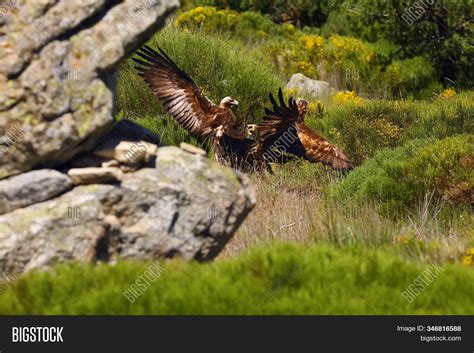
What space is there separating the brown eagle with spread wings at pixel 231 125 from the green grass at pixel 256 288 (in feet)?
15.1

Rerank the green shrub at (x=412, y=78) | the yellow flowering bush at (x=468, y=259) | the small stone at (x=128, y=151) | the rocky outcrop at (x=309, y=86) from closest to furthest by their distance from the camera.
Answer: the small stone at (x=128, y=151)
the yellow flowering bush at (x=468, y=259)
the rocky outcrop at (x=309, y=86)
the green shrub at (x=412, y=78)

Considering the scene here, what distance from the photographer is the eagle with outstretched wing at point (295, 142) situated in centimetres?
1190

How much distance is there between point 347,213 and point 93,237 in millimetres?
3598

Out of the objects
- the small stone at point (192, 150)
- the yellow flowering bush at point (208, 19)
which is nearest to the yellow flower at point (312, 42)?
the yellow flowering bush at point (208, 19)

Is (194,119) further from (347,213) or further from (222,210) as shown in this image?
(222,210)

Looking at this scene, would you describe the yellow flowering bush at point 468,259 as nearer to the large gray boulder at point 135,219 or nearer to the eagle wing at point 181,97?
the large gray boulder at point 135,219

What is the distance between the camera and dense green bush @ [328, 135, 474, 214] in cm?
1086

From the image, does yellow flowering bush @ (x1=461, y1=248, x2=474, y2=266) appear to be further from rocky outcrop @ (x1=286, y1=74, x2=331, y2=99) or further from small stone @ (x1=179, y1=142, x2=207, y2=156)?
rocky outcrop @ (x1=286, y1=74, x2=331, y2=99)

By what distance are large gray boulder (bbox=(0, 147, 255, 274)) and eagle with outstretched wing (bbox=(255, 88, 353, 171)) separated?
191 inches

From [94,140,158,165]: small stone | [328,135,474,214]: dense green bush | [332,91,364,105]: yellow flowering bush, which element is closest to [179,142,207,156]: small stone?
[94,140,158,165]: small stone

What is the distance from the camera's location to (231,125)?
11766 millimetres

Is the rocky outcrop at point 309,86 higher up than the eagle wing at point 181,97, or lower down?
lower down

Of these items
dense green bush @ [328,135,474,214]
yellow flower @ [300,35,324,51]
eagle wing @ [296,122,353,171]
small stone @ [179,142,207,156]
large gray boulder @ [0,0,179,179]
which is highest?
large gray boulder @ [0,0,179,179]
